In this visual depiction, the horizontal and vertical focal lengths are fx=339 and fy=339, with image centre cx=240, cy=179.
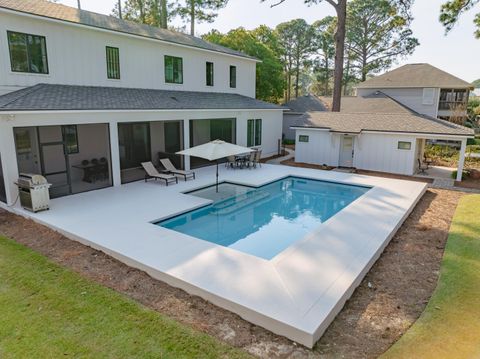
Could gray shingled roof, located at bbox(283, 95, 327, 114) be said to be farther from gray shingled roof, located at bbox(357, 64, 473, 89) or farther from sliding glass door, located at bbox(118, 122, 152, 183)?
sliding glass door, located at bbox(118, 122, 152, 183)

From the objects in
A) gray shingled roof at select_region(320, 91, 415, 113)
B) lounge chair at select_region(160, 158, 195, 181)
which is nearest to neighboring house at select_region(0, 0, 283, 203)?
lounge chair at select_region(160, 158, 195, 181)

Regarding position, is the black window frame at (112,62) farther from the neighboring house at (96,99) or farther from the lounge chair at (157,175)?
the lounge chair at (157,175)

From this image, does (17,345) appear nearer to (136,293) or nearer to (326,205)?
(136,293)

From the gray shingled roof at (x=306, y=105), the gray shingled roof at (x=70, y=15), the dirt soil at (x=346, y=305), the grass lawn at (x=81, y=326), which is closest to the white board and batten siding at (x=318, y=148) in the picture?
the gray shingled roof at (x=70, y=15)

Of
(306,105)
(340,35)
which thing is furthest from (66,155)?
(306,105)

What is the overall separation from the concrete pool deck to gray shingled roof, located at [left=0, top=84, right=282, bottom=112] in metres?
3.34

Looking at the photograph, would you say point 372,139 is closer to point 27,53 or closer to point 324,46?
point 27,53

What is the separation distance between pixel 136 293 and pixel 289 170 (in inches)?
520

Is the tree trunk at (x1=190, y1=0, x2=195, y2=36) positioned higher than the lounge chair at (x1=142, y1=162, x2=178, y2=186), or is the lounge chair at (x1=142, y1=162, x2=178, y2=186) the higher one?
the tree trunk at (x1=190, y1=0, x2=195, y2=36)

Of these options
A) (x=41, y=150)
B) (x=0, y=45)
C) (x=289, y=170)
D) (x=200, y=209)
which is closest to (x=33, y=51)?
(x=0, y=45)

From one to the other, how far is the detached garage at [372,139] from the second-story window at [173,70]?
25.0 feet

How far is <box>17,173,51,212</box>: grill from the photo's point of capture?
35.1ft

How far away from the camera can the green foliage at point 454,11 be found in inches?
609

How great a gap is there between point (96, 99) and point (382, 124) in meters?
14.7
